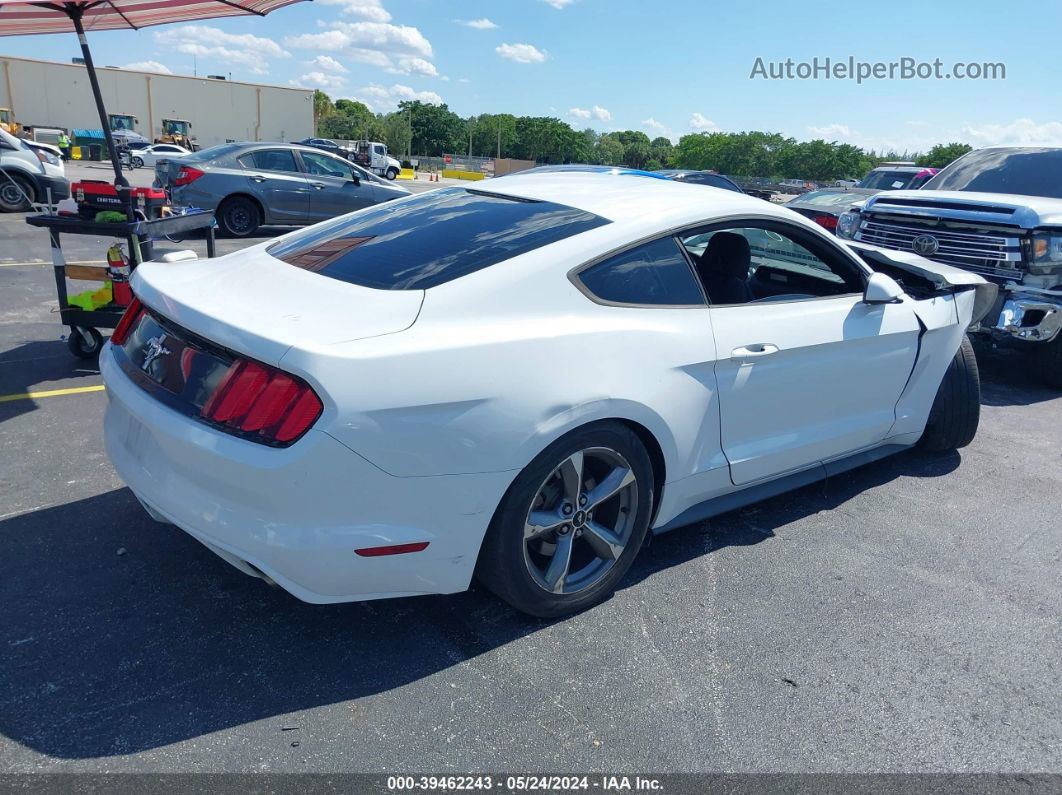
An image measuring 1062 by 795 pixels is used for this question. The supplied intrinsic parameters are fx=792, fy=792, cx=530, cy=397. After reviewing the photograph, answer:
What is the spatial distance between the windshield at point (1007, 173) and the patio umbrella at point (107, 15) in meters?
6.94

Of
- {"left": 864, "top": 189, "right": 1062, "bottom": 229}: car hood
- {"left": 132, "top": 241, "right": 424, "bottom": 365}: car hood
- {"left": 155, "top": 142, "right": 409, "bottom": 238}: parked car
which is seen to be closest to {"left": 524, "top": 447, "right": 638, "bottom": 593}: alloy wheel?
{"left": 132, "top": 241, "right": 424, "bottom": 365}: car hood

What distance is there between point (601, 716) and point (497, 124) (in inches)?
4905

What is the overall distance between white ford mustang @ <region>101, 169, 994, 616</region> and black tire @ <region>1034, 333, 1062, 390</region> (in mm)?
3565

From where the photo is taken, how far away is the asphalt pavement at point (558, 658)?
232 cm

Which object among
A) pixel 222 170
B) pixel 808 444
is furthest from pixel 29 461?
pixel 222 170

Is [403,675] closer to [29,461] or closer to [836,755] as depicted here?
[836,755]

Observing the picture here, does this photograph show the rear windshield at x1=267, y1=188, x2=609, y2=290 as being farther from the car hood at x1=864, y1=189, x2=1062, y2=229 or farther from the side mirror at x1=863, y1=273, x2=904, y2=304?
the car hood at x1=864, y1=189, x2=1062, y2=229

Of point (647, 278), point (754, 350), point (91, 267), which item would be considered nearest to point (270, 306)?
point (647, 278)

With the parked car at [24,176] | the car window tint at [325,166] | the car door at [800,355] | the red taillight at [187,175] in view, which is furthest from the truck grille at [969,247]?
the parked car at [24,176]

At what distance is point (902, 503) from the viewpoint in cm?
420

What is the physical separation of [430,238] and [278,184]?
10.4m

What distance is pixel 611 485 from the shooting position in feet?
9.64

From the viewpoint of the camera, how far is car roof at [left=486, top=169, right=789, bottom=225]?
3.21 metres

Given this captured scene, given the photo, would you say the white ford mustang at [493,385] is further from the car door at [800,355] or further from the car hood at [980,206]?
the car hood at [980,206]
